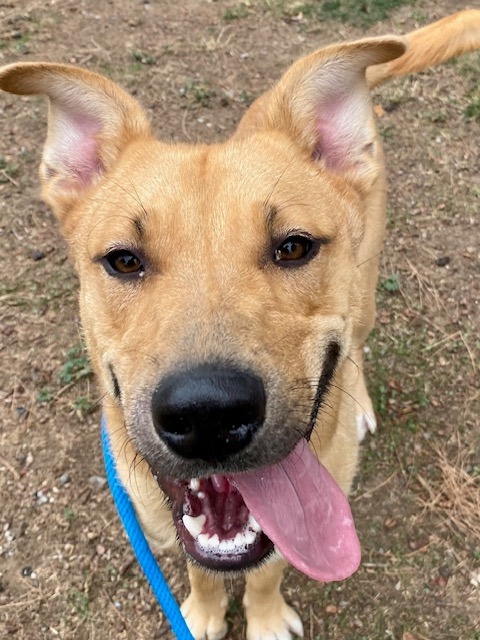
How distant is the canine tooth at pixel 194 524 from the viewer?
2313 millimetres

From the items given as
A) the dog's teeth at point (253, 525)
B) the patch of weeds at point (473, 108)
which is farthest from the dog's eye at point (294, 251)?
the patch of weeds at point (473, 108)

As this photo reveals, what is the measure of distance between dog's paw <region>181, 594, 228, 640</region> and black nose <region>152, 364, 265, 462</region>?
1973 millimetres

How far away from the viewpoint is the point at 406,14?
6.88m

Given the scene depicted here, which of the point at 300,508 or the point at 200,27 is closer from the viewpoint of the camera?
the point at 300,508

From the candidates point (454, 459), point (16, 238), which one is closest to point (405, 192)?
point (454, 459)

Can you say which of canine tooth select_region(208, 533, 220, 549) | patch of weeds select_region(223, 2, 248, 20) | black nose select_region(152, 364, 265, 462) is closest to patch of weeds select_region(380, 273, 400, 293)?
canine tooth select_region(208, 533, 220, 549)

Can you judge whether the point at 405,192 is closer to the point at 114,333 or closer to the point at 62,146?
the point at 62,146

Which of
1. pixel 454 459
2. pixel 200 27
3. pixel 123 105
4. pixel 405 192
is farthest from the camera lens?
pixel 200 27

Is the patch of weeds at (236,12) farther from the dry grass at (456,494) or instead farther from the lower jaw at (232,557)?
the lower jaw at (232,557)

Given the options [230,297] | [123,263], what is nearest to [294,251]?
[230,297]

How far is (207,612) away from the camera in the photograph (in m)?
3.43

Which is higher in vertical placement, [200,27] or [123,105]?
[123,105]

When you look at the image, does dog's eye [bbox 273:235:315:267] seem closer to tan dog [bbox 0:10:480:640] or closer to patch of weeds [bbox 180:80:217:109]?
tan dog [bbox 0:10:480:640]

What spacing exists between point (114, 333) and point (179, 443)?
2.25 ft
